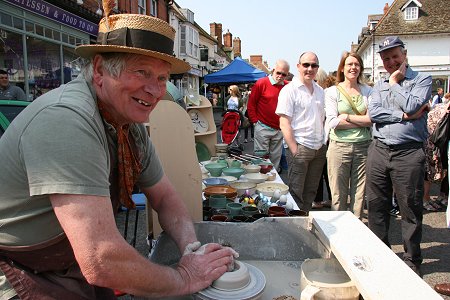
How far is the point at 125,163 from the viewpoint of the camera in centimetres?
134

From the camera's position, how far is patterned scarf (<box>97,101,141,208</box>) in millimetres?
1308

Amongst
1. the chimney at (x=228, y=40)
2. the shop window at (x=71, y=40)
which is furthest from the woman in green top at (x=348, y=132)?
the chimney at (x=228, y=40)

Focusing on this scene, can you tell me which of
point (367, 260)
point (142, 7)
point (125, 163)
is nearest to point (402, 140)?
point (367, 260)

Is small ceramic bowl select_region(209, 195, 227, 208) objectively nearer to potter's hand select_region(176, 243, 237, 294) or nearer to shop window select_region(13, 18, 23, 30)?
potter's hand select_region(176, 243, 237, 294)

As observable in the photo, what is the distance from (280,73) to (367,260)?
4240 millimetres

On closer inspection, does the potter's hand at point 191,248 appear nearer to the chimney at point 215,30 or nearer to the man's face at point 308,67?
the man's face at point 308,67

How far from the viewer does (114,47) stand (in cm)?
115

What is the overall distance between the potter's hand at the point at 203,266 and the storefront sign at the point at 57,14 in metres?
7.65

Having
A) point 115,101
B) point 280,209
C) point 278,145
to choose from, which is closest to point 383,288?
point 115,101

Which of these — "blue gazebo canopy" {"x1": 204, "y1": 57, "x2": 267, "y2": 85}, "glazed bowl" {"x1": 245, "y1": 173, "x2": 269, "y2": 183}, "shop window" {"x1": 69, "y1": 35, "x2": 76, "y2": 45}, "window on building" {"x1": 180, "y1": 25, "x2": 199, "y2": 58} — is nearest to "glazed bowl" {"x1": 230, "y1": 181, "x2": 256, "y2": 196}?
"glazed bowl" {"x1": 245, "y1": 173, "x2": 269, "y2": 183}

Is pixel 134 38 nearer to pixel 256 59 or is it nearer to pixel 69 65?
pixel 69 65

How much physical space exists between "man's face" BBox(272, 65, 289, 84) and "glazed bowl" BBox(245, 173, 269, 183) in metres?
2.20

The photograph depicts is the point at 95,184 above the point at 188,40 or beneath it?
beneath

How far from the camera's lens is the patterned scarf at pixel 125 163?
1308mm
